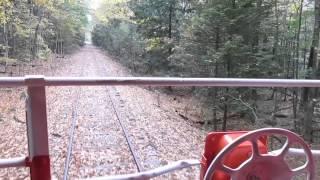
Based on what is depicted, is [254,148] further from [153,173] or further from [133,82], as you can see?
[133,82]

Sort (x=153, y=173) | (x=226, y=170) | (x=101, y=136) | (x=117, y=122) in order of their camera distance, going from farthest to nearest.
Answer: (x=117, y=122)
(x=101, y=136)
(x=153, y=173)
(x=226, y=170)

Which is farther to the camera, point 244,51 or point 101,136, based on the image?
point 244,51

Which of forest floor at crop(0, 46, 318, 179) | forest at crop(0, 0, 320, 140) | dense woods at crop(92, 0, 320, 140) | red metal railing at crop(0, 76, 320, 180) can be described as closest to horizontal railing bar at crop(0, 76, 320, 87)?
red metal railing at crop(0, 76, 320, 180)

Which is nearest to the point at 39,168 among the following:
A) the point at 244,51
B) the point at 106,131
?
the point at 106,131

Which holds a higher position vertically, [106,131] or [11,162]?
[11,162]

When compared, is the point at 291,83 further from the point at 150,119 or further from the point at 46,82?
the point at 150,119

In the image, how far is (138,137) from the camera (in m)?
7.97

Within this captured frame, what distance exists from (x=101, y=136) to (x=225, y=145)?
6341mm

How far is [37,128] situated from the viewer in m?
1.88

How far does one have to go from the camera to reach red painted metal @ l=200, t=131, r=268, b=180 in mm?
1919

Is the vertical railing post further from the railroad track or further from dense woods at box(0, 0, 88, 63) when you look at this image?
dense woods at box(0, 0, 88, 63)

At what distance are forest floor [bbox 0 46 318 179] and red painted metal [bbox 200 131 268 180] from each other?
349cm

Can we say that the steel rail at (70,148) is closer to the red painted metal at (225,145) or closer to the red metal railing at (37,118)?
the red metal railing at (37,118)

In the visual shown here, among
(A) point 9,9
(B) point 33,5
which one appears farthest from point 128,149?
(B) point 33,5
